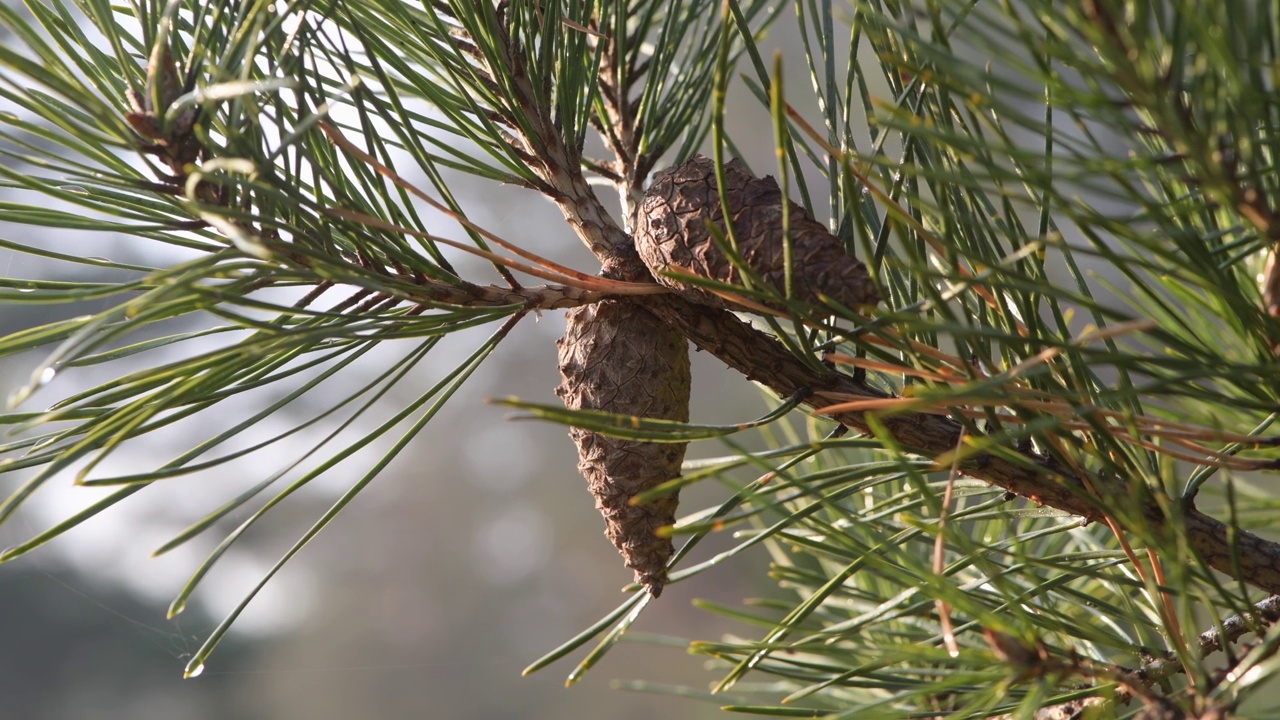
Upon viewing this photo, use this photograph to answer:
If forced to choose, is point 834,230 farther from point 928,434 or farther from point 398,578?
point 398,578

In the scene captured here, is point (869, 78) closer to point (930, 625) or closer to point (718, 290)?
point (930, 625)

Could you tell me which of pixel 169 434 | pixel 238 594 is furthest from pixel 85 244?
pixel 238 594

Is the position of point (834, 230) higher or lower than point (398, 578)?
higher

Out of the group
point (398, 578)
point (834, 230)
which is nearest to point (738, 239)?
point (834, 230)

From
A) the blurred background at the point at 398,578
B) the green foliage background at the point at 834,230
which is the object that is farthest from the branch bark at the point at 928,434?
the blurred background at the point at 398,578

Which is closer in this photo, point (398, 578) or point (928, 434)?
point (928, 434)

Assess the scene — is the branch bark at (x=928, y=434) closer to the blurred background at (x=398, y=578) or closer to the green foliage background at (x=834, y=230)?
the green foliage background at (x=834, y=230)
